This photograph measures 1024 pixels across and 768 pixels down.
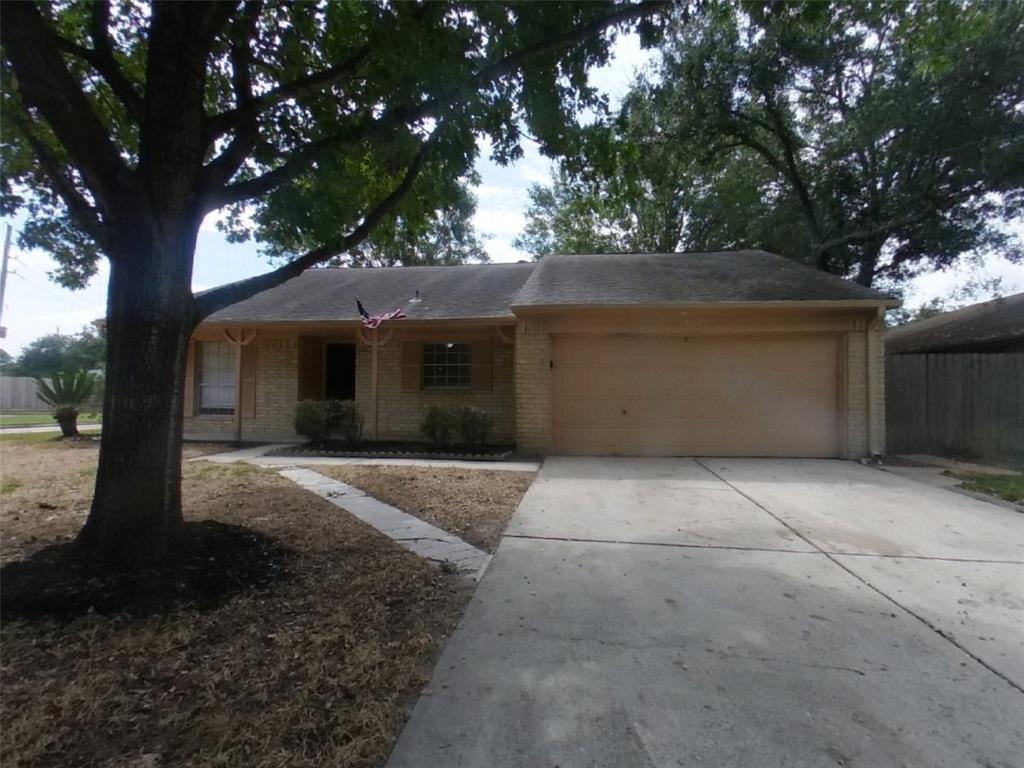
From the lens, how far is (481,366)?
1166cm

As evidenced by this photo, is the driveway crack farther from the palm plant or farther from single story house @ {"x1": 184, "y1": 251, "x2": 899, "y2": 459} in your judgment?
the palm plant

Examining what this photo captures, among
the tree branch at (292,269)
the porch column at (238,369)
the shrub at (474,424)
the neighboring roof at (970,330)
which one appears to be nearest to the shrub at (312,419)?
the porch column at (238,369)

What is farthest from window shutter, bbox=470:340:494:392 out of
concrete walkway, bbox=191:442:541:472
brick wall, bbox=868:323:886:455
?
brick wall, bbox=868:323:886:455

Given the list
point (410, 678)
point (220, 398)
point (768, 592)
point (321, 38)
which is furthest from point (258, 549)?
point (220, 398)

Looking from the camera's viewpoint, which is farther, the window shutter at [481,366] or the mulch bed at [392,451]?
the window shutter at [481,366]

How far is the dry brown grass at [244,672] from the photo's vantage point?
2.01 m

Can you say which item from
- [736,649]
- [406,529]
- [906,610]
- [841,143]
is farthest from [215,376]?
[841,143]

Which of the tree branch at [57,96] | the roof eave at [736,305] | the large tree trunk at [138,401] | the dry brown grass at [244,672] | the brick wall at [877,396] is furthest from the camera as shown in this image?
the brick wall at [877,396]

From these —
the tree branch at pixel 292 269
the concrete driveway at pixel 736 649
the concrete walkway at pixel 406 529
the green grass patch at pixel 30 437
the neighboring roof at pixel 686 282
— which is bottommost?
the concrete driveway at pixel 736 649

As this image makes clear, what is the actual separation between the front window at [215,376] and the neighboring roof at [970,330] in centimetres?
1755

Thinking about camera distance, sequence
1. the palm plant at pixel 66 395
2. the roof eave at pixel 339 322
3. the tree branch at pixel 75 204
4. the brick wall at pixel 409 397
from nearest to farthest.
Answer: the tree branch at pixel 75 204 → the roof eave at pixel 339 322 → the brick wall at pixel 409 397 → the palm plant at pixel 66 395

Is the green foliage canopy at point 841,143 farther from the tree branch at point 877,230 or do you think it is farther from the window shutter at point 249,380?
the window shutter at point 249,380

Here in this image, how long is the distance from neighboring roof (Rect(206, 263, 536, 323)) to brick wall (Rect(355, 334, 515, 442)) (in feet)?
2.93

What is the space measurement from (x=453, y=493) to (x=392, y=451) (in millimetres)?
3849
